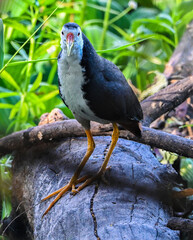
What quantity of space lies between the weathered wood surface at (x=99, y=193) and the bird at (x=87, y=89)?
0.27 ft

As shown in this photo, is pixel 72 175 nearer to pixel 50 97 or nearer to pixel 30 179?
pixel 30 179

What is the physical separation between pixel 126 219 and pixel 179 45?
7.17 ft

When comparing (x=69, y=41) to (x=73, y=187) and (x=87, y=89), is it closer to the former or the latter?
(x=87, y=89)

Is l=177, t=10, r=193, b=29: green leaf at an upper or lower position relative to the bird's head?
lower

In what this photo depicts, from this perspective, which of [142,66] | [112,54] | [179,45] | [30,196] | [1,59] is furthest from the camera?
[112,54]

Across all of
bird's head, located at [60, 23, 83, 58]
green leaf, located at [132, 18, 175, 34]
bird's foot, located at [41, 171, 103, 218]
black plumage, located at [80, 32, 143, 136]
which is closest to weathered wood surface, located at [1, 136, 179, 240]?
bird's foot, located at [41, 171, 103, 218]

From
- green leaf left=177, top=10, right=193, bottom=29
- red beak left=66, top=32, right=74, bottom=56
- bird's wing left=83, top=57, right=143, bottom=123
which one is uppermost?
red beak left=66, top=32, right=74, bottom=56

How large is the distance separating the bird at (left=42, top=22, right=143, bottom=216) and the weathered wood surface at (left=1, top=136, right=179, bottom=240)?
0.27 feet

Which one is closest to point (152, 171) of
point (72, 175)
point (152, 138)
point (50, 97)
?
point (152, 138)

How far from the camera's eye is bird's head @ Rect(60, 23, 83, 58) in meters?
1.35

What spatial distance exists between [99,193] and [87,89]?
1.41 ft

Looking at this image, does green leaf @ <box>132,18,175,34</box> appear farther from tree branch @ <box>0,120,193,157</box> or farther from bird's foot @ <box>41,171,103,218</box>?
bird's foot @ <box>41,171,103,218</box>

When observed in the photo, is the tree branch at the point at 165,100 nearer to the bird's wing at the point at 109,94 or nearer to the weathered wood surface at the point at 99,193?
the weathered wood surface at the point at 99,193

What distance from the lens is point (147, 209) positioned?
4.96 feet
